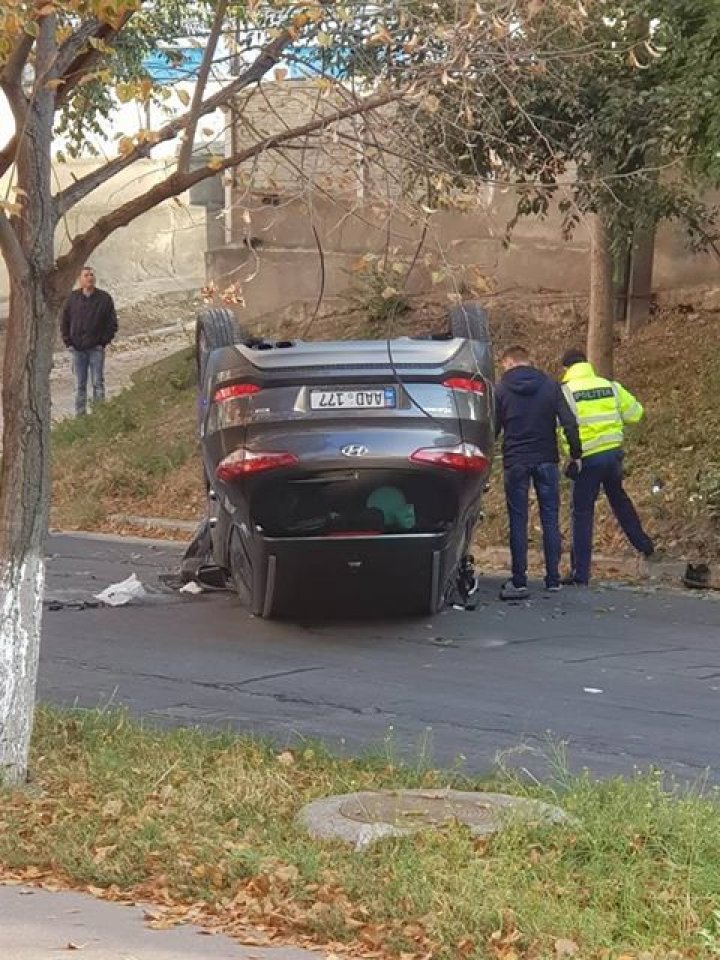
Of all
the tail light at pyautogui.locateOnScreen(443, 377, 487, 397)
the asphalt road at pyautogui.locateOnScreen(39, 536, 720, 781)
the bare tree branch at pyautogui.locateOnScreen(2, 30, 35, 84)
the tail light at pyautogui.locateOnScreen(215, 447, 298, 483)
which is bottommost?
the asphalt road at pyautogui.locateOnScreen(39, 536, 720, 781)

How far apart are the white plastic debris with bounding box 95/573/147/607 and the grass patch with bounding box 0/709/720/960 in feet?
15.7

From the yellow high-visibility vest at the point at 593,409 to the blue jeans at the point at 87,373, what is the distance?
9.32m

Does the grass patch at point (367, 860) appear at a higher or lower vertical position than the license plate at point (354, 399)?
lower

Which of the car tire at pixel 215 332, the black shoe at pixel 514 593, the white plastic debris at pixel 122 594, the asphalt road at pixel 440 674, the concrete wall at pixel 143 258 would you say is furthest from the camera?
the concrete wall at pixel 143 258

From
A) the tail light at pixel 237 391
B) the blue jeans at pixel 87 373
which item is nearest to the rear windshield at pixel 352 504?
the tail light at pixel 237 391

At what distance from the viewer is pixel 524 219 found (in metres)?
19.4

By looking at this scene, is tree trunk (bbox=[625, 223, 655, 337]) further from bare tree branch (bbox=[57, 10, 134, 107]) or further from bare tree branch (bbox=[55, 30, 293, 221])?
bare tree branch (bbox=[57, 10, 134, 107])

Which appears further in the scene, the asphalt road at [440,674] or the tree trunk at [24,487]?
the asphalt road at [440,674]

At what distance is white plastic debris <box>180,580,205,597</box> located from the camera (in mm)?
12336

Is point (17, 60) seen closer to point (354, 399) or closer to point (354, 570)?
point (354, 399)

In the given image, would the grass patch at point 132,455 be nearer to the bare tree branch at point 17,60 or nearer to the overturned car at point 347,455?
the overturned car at point 347,455

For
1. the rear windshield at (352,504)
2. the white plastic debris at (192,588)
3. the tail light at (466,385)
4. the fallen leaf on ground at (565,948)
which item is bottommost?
the white plastic debris at (192,588)

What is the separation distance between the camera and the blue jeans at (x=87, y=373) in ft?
68.8

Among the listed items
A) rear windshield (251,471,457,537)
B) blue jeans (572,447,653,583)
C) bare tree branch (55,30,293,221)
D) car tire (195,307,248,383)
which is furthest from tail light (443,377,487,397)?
bare tree branch (55,30,293,221)
